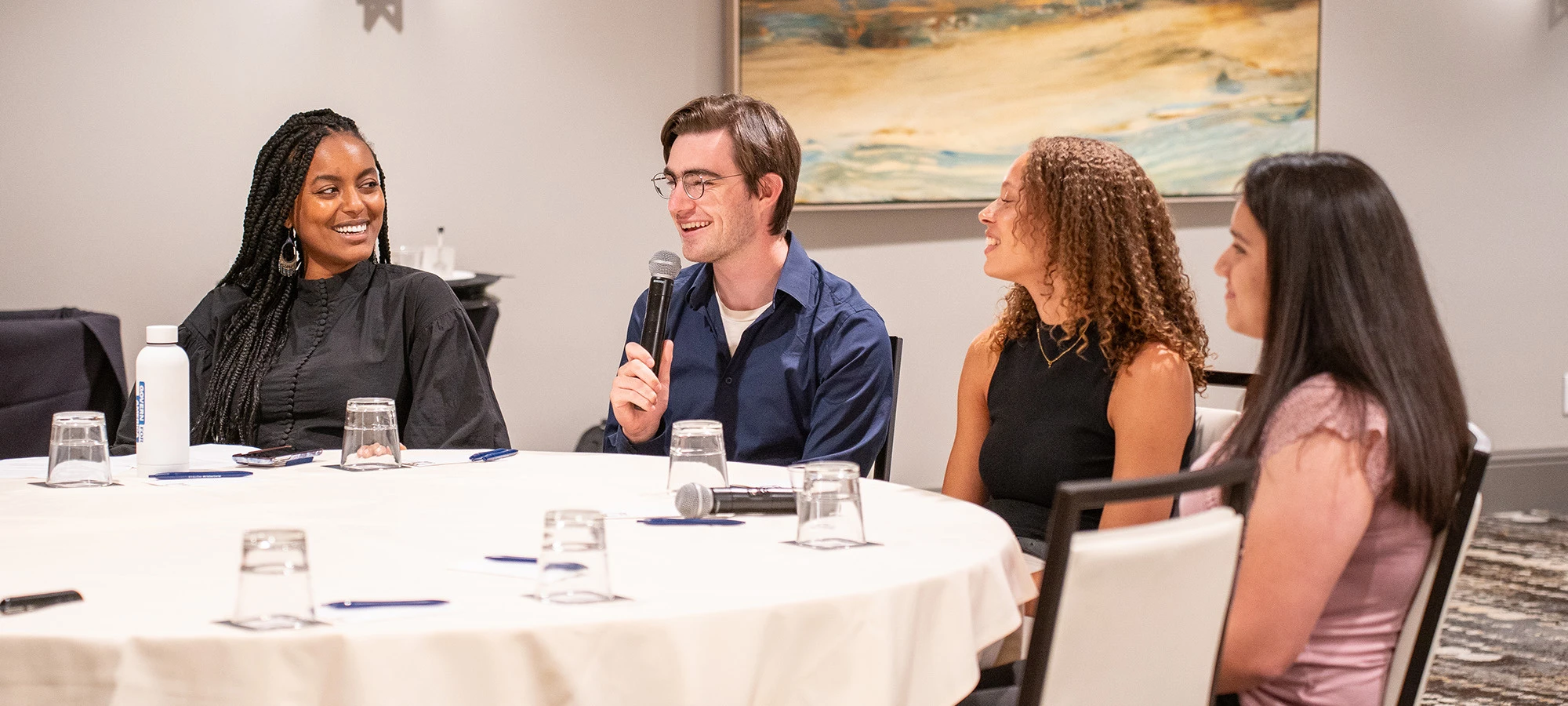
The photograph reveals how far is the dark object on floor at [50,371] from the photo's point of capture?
127 inches

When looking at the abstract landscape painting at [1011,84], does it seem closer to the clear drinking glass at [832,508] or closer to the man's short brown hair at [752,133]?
the man's short brown hair at [752,133]

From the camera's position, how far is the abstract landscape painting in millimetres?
4656

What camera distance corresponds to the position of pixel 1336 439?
1.42m

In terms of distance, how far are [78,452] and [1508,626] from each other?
145 inches

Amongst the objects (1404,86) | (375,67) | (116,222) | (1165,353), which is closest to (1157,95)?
(1404,86)

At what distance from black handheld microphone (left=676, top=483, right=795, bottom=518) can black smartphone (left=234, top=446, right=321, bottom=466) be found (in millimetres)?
820

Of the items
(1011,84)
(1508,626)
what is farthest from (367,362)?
(1508,626)

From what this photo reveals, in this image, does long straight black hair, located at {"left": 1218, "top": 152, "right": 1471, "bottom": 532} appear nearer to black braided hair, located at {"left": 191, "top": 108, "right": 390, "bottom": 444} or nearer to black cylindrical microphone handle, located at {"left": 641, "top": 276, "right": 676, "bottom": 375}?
black cylindrical microphone handle, located at {"left": 641, "top": 276, "right": 676, "bottom": 375}

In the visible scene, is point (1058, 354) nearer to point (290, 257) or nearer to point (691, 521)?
point (691, 521)

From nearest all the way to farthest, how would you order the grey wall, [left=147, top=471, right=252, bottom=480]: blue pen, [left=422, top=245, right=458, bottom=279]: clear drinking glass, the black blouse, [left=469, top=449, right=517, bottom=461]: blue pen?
[left=147, top=471, right=252, bottom=480]: blue pen < [left=469, top=449, right=517, bottom=461]: blue pen < the black blouse < the grey wall < [left=422, top=245, right=458, bottom=279]: clear drinking glass

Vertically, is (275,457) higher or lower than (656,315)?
lower

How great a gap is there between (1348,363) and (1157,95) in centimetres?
392

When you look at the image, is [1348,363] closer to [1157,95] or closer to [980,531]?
[980,531]

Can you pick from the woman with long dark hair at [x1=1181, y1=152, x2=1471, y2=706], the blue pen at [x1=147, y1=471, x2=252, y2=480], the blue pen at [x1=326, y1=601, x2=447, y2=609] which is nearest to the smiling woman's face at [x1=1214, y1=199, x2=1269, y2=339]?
the woman with long dark hair at [x1=1181, y1=152, x2=1471, y2=706]
